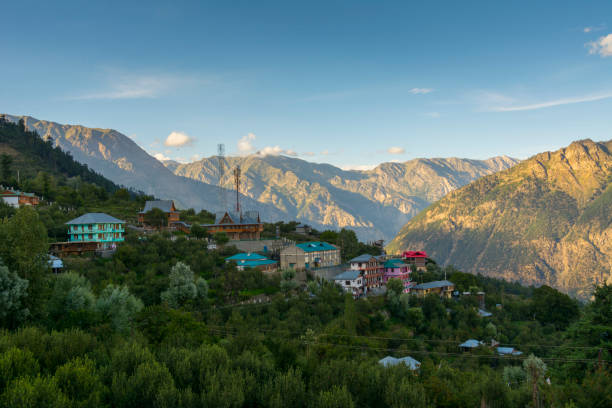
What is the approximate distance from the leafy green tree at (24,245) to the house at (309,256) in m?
44.9

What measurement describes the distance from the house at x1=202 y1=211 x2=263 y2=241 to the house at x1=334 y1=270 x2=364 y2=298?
28240mm

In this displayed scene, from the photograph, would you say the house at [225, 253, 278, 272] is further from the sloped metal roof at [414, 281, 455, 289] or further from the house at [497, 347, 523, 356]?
the house at [497, 347, 523, 356]

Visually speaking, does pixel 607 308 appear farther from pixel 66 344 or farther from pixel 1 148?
pixel 1 148

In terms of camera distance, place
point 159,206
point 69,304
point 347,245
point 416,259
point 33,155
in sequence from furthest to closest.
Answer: point 33,155 < point 416,259 < point 347,245 < point 159,206 < point 69,304

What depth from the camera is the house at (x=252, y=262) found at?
7281 cm

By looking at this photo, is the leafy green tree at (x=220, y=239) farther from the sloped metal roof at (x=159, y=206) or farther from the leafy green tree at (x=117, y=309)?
the leafy green tree at (x=117, y=309)

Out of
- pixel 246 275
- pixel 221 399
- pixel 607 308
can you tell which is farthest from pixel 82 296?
pixel 607 308

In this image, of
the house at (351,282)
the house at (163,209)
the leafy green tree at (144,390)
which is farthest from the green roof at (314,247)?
the leafy green tree at (144,390)

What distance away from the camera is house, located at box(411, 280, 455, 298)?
279ft

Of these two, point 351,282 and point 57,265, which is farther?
point 351,282

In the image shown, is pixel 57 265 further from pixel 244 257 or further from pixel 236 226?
pixel 236 226

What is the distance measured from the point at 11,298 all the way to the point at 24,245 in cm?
453

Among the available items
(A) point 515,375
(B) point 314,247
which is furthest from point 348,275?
(A) point 515,375

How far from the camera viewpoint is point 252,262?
7400 cm
